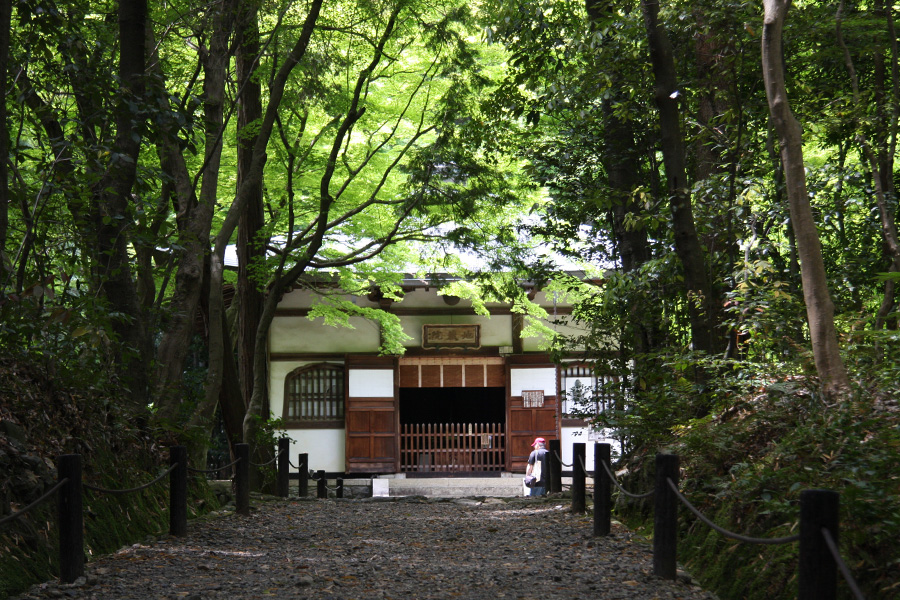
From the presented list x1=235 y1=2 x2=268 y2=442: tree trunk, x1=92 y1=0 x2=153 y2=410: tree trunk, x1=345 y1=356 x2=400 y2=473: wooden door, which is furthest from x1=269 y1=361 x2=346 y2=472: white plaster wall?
x1=92 y1=0 x2=153 y2=410: tree trunk

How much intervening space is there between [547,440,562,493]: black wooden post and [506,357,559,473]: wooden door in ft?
24.7

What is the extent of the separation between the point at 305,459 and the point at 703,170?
791 centimetres

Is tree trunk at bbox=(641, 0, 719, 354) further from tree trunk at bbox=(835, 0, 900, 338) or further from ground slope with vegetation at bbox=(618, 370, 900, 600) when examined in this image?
tree trunk at bbox=(835, 0, 900, 338)

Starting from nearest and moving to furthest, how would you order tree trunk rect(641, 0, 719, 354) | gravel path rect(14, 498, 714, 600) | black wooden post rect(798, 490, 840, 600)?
black wooden post rect(798, 490, 840, 600)
gravel path rect(14, 498, 714, 600)
tree trunk rect(641, 0, 719, 354)

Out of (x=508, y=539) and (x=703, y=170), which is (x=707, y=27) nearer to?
(x=703, y=170)

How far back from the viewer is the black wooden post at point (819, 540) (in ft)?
10.3

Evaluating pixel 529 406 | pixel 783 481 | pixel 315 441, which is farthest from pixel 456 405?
pixel 783 481

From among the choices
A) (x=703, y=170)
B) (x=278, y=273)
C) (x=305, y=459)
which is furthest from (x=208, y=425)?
(x=703, y=170)

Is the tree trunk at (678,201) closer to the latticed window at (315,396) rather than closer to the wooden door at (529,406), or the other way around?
the wooden door at (529,406)

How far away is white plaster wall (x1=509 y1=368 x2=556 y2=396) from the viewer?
18.3 metres

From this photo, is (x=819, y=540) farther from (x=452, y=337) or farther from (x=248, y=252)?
(x=452, y=337)

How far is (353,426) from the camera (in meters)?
18.0

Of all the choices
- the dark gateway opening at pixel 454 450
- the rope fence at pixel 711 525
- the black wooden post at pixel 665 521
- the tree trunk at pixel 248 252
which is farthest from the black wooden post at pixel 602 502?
the dark gateway opening at pixel 454 450

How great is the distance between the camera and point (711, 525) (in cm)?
384
